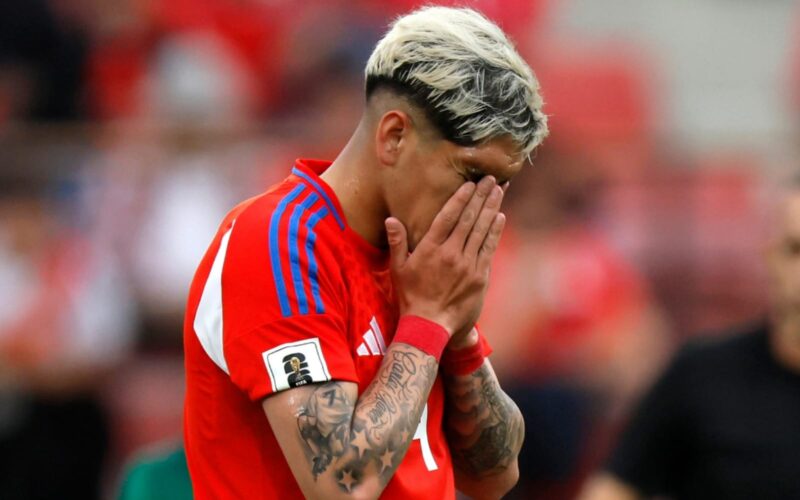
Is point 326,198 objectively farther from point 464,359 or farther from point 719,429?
point 719,429

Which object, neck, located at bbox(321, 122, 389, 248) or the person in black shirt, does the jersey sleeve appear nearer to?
neck, located at bbox(321, 122, 389, 248)

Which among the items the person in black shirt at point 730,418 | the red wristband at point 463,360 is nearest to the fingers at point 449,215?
the red wristband at point 463,360

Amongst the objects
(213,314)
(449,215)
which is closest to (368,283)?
(449,215)

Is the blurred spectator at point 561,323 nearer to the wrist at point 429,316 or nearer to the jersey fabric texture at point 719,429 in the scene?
the jersey fabric texture at point 719,429

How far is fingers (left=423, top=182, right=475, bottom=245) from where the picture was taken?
9.09 feet

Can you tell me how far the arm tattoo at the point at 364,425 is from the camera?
8.39ft

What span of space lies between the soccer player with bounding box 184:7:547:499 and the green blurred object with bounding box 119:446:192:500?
1195 mm

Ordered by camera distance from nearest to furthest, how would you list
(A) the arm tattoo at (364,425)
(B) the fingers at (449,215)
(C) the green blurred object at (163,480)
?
(A) the arm tattoo at (364,425) → (B) the fingers at (449,215) → (C) the green blurred object at (163,480)

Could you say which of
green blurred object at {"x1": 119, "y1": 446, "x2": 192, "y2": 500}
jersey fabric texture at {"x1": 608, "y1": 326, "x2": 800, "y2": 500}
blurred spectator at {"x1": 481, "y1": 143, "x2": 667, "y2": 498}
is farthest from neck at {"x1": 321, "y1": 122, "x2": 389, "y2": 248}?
blurred spectator at {"x1": 481, "y1": 143, "x2": 667, "y2": 498}

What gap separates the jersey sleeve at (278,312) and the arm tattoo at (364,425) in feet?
0.17

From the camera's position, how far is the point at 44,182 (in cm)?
712

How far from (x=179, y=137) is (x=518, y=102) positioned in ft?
15.4

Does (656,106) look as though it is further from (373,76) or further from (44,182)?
(373,76)

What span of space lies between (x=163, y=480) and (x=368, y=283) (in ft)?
5.05
